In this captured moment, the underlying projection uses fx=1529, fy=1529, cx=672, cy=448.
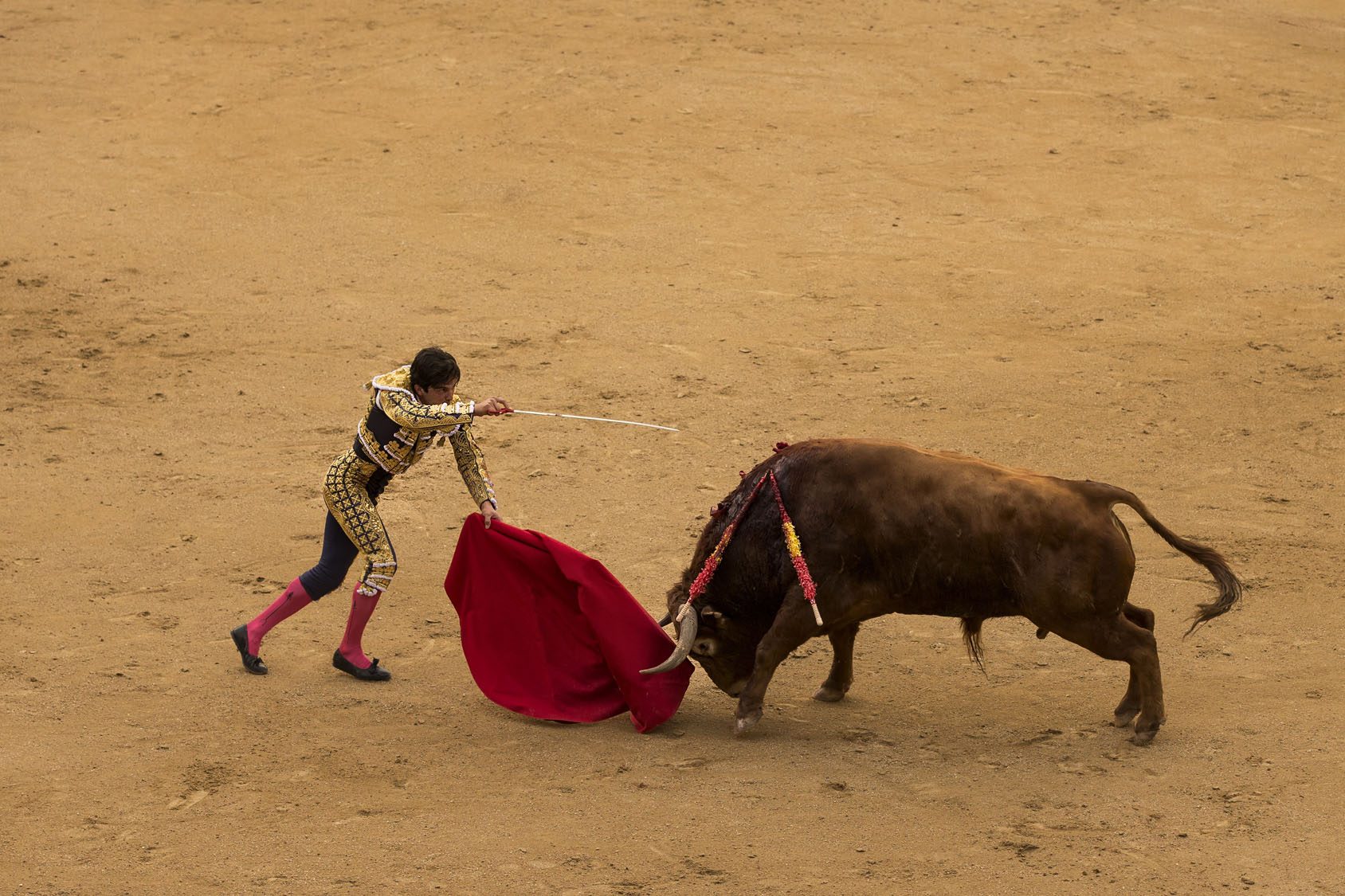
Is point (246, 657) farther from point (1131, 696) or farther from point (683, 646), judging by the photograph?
point (1131, 696)

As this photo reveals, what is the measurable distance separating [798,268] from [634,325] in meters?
1.64

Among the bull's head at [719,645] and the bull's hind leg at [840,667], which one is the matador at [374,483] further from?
the bull's hind leg at [840,667]

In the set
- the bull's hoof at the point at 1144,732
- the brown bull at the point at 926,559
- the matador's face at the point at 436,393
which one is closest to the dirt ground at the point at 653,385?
the bull's hoof at the point at 1144,732

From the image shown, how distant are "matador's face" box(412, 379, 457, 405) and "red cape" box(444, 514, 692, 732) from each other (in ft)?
1.84

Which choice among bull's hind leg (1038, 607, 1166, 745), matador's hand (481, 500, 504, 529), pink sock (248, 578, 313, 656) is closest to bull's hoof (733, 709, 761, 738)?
bull's hind leg (1038, 607, 1166, 745)

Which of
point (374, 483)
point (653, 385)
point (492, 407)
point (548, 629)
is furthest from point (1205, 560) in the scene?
point (653, 385)

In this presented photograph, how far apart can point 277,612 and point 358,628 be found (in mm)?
378

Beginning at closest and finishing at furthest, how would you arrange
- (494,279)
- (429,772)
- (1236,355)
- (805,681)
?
1. (429,772)
2. (805,681)
3. (1236,355)
4. (494,279)

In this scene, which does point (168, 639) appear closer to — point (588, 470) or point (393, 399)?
point (393, 399)

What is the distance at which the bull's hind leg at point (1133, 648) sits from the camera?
5.91 metres

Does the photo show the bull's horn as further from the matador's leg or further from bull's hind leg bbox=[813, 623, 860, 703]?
the matador's leg

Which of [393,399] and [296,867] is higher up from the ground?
[393,399]

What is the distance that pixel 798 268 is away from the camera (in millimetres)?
12133

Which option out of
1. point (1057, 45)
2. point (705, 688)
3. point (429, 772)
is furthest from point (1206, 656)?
point (1057, 45)
